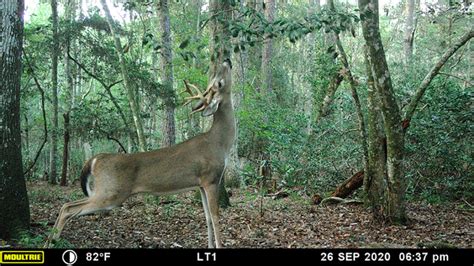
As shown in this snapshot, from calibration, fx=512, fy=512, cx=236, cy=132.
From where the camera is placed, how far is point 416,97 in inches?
349

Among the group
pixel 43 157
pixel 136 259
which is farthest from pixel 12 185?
pixel 43 157

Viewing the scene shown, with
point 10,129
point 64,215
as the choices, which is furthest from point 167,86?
point 64,215

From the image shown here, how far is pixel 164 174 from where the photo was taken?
695 centimetres

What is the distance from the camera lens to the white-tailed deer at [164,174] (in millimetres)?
6742

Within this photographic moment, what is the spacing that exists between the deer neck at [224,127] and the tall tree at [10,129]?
8.94 feet

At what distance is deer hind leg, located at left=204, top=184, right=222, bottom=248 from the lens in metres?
6.77

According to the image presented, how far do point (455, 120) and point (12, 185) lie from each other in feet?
28.6

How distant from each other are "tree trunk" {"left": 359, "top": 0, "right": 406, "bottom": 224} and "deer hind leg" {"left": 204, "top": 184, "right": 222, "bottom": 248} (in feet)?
10.2

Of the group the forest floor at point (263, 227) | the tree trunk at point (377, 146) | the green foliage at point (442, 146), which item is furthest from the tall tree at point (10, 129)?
the green foliage at point (442, 146)

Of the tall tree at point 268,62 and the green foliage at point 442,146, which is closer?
the green foliage at point 442,146

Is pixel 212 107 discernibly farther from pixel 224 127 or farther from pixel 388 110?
pixel 388 110

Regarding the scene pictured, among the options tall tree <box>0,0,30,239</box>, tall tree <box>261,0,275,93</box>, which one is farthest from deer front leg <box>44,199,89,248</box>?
tall tree <box>261,0,275,93</box>

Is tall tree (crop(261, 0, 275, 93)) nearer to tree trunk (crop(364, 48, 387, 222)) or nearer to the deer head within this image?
tree trunk (crop(364, 48, 387, 222))

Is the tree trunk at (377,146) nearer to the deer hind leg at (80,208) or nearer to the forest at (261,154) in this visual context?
the forest at (261,154)
